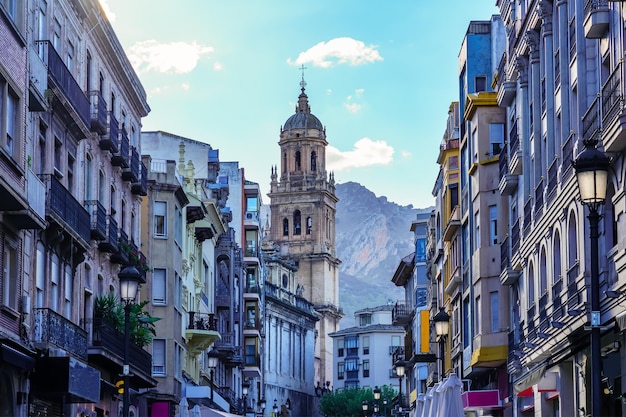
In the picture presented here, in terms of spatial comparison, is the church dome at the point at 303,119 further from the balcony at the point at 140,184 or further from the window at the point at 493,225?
the window at the point at 493,225

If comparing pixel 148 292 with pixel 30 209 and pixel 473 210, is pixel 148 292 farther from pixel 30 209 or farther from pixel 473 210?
Answer: pixel 30 209

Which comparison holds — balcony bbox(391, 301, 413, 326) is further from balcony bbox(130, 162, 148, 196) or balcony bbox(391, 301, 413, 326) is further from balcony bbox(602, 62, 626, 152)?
balcony bbox(602, 62, 626, 152)

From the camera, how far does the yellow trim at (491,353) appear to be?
149 ft

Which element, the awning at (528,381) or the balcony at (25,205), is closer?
the balcony at (25,205)

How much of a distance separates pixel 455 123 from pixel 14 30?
112 ft

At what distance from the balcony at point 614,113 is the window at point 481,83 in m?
26.0

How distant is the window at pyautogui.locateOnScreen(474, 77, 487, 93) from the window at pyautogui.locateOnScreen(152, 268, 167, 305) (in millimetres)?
15823

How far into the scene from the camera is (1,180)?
26125 mm

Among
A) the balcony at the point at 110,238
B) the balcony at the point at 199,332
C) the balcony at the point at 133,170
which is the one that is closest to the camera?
the balcony at the point at 110,238

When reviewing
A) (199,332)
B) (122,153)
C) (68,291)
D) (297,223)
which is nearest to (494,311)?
(122,153)

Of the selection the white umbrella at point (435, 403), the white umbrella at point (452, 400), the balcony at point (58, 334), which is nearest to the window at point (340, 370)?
the balcony at point (58, 334)

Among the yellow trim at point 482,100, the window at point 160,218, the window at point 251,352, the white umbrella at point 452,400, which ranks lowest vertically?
the white umbrella at point 452,400

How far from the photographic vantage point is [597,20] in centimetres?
2739

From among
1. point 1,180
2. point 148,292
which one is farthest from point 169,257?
point 1,180
